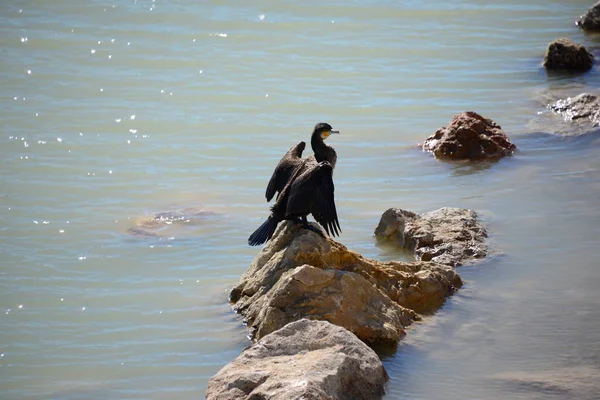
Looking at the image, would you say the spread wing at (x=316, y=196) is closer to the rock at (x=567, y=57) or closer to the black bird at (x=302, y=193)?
the black bird at (x=302, y=193)

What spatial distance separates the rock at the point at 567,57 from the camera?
14578 mm

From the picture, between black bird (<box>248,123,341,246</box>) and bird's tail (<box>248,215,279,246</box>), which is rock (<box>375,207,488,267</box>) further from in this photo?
bird's tail (<box>248,215,279,246</box>)

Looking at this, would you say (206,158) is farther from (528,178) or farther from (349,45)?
(349,45)

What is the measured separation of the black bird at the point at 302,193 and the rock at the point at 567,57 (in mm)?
7349

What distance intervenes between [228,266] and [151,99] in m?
6.17

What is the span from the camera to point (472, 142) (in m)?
11.6

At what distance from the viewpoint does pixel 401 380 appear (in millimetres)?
6602

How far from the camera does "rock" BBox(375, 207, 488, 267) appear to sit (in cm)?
866

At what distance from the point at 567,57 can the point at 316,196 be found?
8395mm

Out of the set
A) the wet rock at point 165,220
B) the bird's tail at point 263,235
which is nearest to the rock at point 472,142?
the wet rock at point 165,220

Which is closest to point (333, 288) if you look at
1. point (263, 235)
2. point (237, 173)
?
point (263, 235)

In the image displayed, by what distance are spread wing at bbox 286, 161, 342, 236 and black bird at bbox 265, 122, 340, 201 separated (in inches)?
17.4

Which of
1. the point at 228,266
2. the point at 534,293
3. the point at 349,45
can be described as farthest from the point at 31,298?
the point at 349,45

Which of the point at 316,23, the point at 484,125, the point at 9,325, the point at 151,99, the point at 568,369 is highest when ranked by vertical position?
the point at 316,23
